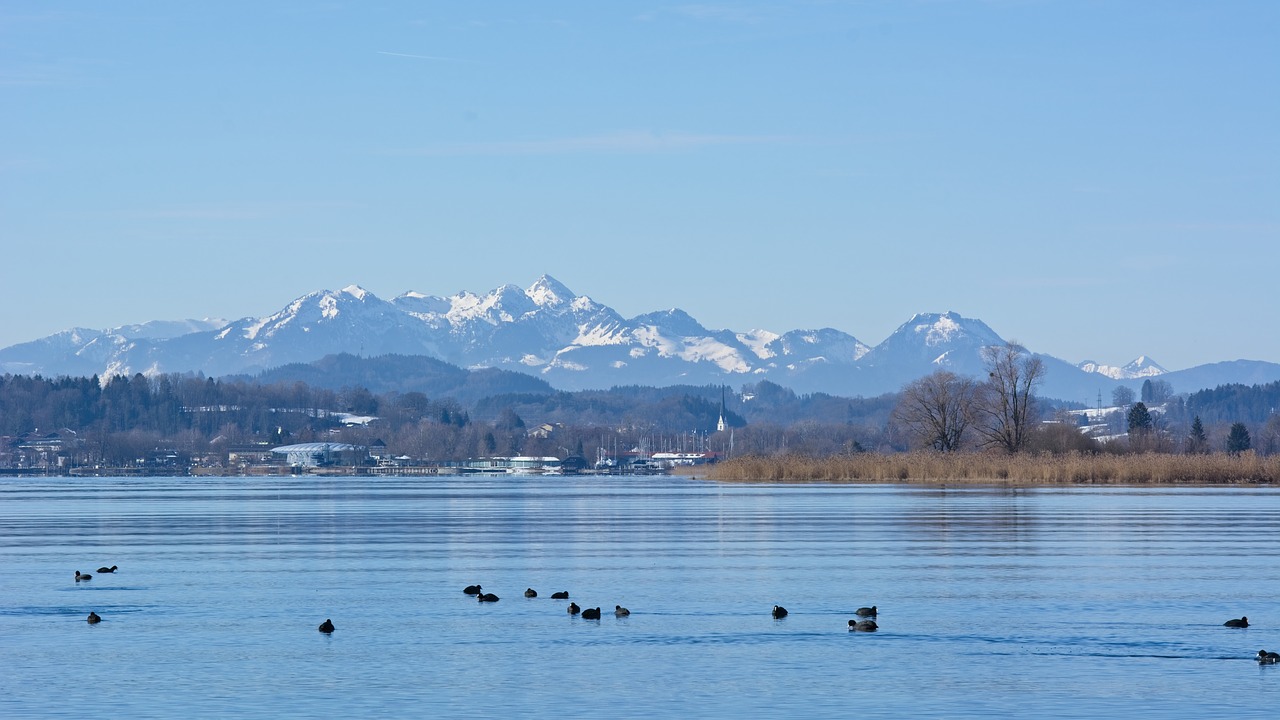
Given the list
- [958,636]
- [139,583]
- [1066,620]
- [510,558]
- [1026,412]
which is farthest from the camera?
[1026,412]

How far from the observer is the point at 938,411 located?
5709 inches

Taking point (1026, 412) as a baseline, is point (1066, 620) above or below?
below

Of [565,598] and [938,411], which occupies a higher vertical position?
[938,411]

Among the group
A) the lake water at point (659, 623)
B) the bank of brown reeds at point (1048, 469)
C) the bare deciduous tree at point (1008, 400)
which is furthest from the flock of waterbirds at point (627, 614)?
the bare deciduous tree at point (1008, 400)

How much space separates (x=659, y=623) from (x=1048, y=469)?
86178 mm

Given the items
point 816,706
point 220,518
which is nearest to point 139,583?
point 816,706

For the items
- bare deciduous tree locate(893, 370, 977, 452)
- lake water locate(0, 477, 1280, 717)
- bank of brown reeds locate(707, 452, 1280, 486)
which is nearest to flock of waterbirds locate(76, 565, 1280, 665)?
lake water locate(0, 477, 1280, 717)

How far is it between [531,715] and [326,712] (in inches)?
113

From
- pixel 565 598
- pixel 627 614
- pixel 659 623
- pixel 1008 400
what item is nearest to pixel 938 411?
pixel 1008 400

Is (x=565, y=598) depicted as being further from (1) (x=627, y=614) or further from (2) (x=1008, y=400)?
(2) (x=1008, y=400)

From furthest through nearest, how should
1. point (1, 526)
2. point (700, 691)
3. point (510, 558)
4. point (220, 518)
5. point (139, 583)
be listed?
1. point (220, 518)
2. point (1, 526)
3. point (510, 558)
4. point (139, 583)
5. point (700, 691)

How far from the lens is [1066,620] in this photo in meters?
32.9

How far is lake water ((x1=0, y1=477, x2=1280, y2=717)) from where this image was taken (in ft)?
81.1

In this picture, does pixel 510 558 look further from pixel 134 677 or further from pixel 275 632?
pixel 134 677
